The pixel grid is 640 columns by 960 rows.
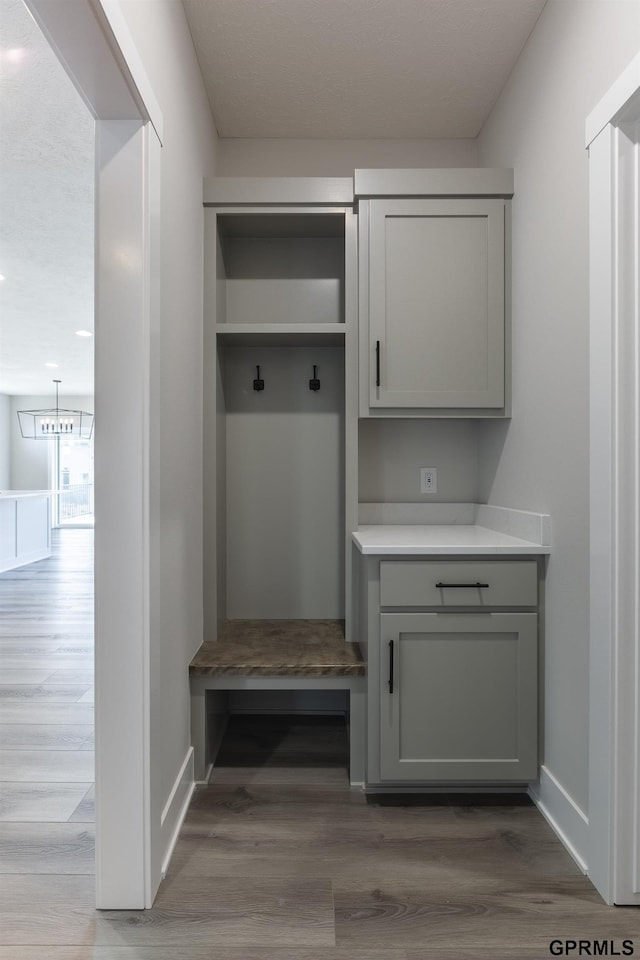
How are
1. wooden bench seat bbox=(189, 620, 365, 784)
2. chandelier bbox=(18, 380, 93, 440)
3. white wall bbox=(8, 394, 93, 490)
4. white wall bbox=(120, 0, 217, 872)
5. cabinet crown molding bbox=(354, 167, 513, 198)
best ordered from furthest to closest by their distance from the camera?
white wall bbox=(8, 394, 93, 490)
chandelier bbox=(18, 380, 93, 440)
cabinet crown molding bbox=(354, 167, 513, 198)
wooden bench seat bbox=(189, 620, 365, 784)
white wall bbox=(120, 0, 217, 872)

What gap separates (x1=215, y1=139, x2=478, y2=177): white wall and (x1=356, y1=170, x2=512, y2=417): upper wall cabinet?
1.73ft

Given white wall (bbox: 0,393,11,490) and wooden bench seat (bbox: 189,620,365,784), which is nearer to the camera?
wooden bench seat (bbox: 189,620,365,784)

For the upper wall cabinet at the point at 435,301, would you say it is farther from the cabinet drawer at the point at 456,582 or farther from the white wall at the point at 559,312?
the cabinet drawer at the point at 456,582

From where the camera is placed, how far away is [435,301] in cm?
223

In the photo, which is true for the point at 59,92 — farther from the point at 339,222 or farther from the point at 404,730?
the point at 404,730

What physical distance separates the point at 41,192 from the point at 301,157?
1463 mm

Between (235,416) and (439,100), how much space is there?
1579mm

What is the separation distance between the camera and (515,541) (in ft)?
6.59

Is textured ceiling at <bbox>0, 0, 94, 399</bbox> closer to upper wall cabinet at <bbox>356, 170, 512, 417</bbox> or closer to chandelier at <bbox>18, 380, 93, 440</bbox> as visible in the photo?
upper wall cabinet at <bbox>356, 170, 512, 417</bbox>

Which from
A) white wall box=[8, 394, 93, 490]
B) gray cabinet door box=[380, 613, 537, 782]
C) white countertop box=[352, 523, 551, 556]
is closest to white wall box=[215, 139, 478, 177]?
white countertop box=[352, 523, 551, 556]

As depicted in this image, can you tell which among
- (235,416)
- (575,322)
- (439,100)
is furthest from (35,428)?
(575,322)

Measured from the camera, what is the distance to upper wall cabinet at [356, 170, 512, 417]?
2.21 m

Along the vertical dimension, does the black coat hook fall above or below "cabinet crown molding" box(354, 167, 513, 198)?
below

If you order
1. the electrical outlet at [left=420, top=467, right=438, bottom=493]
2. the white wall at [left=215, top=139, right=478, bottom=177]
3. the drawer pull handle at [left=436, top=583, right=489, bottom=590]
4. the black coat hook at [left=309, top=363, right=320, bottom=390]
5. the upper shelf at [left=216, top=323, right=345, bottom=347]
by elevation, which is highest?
the white wall at [left=215, top=139, right=478, bottom=177]
